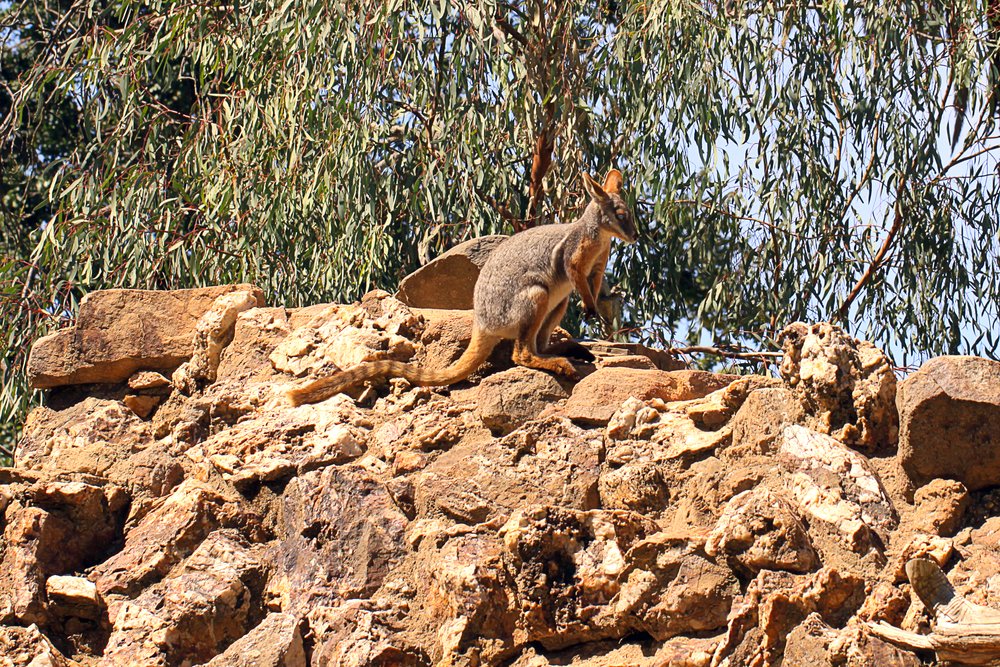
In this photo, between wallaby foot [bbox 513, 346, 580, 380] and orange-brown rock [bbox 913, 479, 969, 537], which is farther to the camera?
wallaby foot [bbox 513, 346, 580, 380]

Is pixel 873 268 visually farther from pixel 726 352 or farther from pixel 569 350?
pixel 569 350

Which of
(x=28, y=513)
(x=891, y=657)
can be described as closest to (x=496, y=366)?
(x=28, y=513)

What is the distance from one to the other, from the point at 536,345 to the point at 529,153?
3124 millimetres

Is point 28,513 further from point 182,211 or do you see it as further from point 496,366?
point 182,211

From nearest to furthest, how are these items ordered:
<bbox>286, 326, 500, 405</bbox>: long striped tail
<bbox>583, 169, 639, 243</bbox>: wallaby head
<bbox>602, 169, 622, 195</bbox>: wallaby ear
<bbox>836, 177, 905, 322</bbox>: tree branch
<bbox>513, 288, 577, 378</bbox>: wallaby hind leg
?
<bbox>286, 326, 500, 405</bbox>: long striped tail → <bbox>513, 288, 577, 378</bbox>: wallaby hind leg → <bbox>583, 169, 639, 243</bbox>: wallaby head → <bbox>602, 169, 622, 195</bbox>: wallaby ear → <bbox>836, 177, 905, 322</bbox>: tree branch

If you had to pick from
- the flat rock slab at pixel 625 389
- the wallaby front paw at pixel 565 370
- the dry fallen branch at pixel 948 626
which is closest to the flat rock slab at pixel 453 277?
the wallaby front paw at pixel 565 370

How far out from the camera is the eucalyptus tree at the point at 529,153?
7.73m

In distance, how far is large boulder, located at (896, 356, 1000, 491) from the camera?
3492 mm

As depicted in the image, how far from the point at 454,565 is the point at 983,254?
5513 millimetres

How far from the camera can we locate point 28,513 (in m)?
4.44

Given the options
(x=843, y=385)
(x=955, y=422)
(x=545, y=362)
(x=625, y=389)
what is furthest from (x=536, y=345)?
(x=955, y=422)

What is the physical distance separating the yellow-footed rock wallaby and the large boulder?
1.67m

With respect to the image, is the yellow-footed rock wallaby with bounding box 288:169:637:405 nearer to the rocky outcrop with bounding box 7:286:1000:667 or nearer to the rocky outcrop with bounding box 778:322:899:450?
the rocky outcrop with bounding box 7:286:1000:667

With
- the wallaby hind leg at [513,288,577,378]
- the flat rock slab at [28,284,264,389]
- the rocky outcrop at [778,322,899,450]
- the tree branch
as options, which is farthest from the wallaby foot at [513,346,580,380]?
the tree branch
